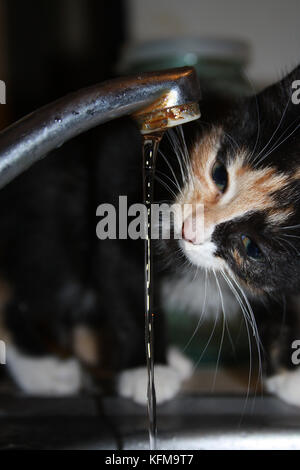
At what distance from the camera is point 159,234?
2.93 ft

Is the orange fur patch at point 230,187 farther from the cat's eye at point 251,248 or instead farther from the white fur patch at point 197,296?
the white fur patch at point 197,296

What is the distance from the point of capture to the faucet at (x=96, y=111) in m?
0.50

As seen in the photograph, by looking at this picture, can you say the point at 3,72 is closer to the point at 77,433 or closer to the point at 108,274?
the point at 108,274

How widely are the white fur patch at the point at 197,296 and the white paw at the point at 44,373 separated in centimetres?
22

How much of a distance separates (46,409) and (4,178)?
1.32 ft

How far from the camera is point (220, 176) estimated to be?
0.86 metres

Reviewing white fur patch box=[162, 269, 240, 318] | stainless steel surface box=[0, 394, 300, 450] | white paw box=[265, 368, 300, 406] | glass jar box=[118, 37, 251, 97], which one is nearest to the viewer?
stainless steel surface box=[0, 394, 300, 450]

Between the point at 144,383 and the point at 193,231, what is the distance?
261 mm

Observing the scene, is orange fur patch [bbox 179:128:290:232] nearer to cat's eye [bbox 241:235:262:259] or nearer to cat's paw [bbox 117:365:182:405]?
cat's eye [bbox 241:235:262:259]

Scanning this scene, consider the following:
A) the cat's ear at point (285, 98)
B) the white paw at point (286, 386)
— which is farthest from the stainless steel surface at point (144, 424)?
the cat's ear at point (285, 98)

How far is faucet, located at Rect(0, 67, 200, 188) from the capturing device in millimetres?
500

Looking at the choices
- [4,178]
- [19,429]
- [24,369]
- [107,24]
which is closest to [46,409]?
[19,429]

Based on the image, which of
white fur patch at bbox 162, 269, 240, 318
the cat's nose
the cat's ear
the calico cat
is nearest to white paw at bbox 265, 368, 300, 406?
the calico cat
